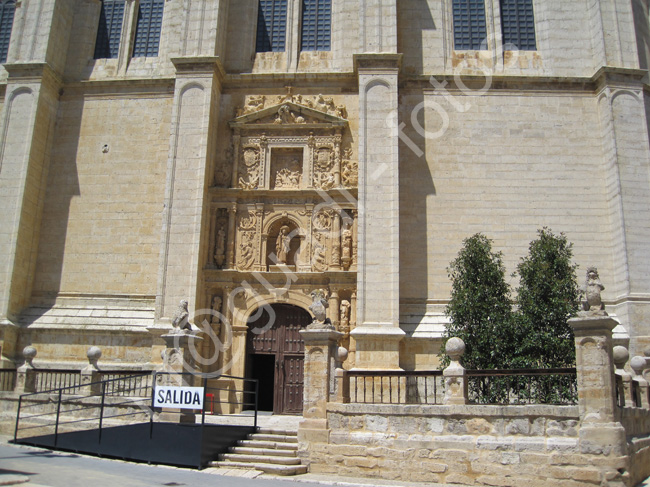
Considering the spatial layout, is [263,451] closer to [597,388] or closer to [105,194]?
[597,388]

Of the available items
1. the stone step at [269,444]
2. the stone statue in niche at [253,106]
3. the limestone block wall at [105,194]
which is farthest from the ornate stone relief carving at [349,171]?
the stone step at [269,444]

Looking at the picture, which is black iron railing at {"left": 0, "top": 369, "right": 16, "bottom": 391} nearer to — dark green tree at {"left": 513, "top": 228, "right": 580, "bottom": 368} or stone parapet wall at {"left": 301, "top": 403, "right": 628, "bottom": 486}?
stone parapet wall at {"left": 301, "top": 403, "right": 628, "bottom": 486}

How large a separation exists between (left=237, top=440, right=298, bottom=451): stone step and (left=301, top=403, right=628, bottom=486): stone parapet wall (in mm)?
539

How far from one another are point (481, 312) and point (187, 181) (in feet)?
31.0

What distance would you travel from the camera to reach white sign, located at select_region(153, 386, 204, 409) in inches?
482

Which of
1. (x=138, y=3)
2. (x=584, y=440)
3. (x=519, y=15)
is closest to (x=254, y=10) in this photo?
(x=138, y=3)

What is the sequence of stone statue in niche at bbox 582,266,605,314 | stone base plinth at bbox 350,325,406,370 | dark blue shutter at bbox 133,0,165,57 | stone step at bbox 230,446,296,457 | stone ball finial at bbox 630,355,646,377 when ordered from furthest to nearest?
dark blue shutter at bbox 133,0,165,57
stone base plinth at bbox 350,325,406,370
stone ball finial at bbox 630,355,646,377
stone step at bbox 230,446,296,457
stone statue in niche at bbox 582,266,605,314

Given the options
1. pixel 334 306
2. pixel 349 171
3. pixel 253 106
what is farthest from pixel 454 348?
pixel 253 106

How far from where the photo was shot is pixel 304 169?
64.6 ft

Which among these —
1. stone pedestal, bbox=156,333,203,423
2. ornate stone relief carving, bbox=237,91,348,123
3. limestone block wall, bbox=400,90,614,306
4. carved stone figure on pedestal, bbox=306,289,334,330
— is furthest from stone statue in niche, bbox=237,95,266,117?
carved stone figure on pedestal, bbox=306,289,334,330

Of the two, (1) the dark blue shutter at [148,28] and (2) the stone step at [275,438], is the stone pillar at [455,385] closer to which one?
(2) the stone step at [275,438]

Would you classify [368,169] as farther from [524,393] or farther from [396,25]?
[524,393]

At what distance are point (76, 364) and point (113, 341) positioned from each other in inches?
48.0

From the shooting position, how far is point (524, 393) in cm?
1300
